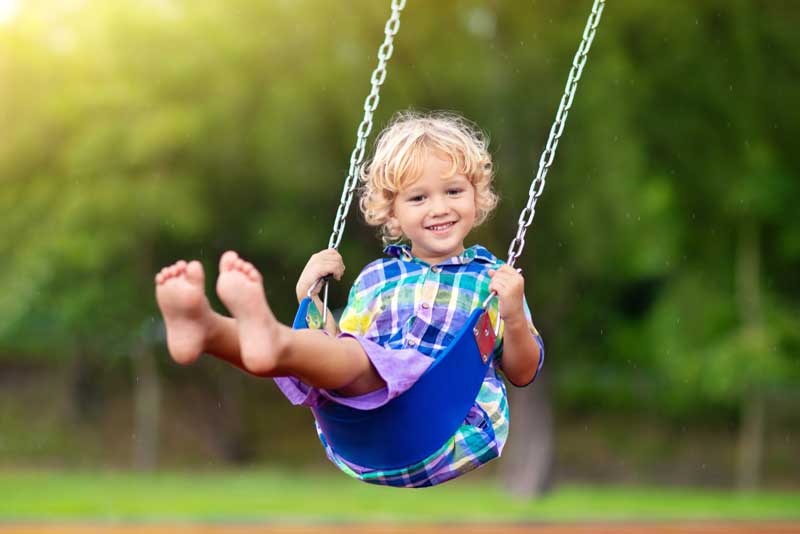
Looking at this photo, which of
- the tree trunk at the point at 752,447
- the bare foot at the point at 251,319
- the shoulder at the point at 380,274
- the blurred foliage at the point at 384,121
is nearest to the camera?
the bare foot at the point at 251,319

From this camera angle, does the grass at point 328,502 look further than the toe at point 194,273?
Yes

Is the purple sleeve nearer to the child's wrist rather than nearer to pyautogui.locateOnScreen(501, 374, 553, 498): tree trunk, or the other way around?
the child's wrist

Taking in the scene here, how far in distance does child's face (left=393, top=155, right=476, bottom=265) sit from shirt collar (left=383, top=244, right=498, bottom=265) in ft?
0.16

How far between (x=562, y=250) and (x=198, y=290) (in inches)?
405

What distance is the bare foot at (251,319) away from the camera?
2174mm

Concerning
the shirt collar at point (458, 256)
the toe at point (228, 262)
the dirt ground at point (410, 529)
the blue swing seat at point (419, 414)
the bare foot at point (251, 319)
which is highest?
the toe at point (228, 262)

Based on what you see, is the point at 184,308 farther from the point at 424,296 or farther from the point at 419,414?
the point at 424,296

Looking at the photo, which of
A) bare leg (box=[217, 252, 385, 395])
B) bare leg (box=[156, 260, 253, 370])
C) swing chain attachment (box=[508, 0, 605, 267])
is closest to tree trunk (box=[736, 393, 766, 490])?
swing chain attachment (box=[508, 0, 605, 267])

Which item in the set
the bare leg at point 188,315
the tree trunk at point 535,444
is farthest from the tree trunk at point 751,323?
the bare leg at point 188,315

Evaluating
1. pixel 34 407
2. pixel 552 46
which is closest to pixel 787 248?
pixel 552 46

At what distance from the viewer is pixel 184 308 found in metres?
2.21

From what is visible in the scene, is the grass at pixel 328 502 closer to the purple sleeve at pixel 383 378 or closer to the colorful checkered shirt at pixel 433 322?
the colorful checkered shirt at pixel 433 322

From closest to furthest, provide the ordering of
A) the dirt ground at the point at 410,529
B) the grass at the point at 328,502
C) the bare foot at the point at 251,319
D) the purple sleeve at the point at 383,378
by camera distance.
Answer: the bare foot at the point at 251,319 < the purple sleeve at the point at 383,378 < the dirt ground at the point at 410,529 < the grass at the point at 328,502

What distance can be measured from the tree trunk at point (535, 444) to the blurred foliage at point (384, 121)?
1.87ft
